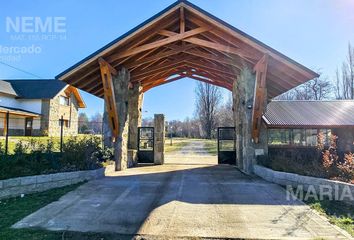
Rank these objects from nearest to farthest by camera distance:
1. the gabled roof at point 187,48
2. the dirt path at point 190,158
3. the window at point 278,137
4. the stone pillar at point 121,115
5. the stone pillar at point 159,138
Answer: the gabled roof at point 187,48, the stone pillar at point 121,115, the window at point 278,137, the stone pillar at point 159,138, the dirt path at point 190,158

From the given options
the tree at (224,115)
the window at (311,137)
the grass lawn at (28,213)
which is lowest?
the grass lawn at (28,213)

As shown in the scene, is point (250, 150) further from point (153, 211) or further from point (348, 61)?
point (348, 61)

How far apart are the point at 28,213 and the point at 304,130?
1178 cm

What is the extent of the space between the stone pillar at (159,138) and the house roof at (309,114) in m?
5.30

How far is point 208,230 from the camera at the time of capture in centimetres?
430

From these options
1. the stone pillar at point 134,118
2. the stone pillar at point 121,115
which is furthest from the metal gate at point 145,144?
the stone pillar at point 121,115

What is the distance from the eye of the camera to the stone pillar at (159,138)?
44.8 ft

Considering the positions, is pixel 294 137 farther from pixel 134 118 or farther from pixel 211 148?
pixel 211 148

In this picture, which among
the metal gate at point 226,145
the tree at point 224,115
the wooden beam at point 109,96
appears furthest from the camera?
the tree at point 224,115

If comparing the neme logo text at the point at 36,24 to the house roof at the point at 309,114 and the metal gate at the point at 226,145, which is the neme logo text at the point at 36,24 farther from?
the house roof at the point at 309,114

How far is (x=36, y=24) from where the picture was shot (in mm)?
11531

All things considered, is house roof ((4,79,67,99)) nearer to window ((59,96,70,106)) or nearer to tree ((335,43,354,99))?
window ((59,96,70,106))

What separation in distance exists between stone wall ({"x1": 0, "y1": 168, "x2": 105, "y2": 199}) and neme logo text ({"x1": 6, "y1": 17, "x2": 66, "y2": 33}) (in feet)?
24.0

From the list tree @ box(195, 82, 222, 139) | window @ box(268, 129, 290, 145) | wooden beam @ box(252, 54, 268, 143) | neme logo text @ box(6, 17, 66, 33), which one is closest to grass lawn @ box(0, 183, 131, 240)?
wooden beam @ box(252, 54, 268, 143)
